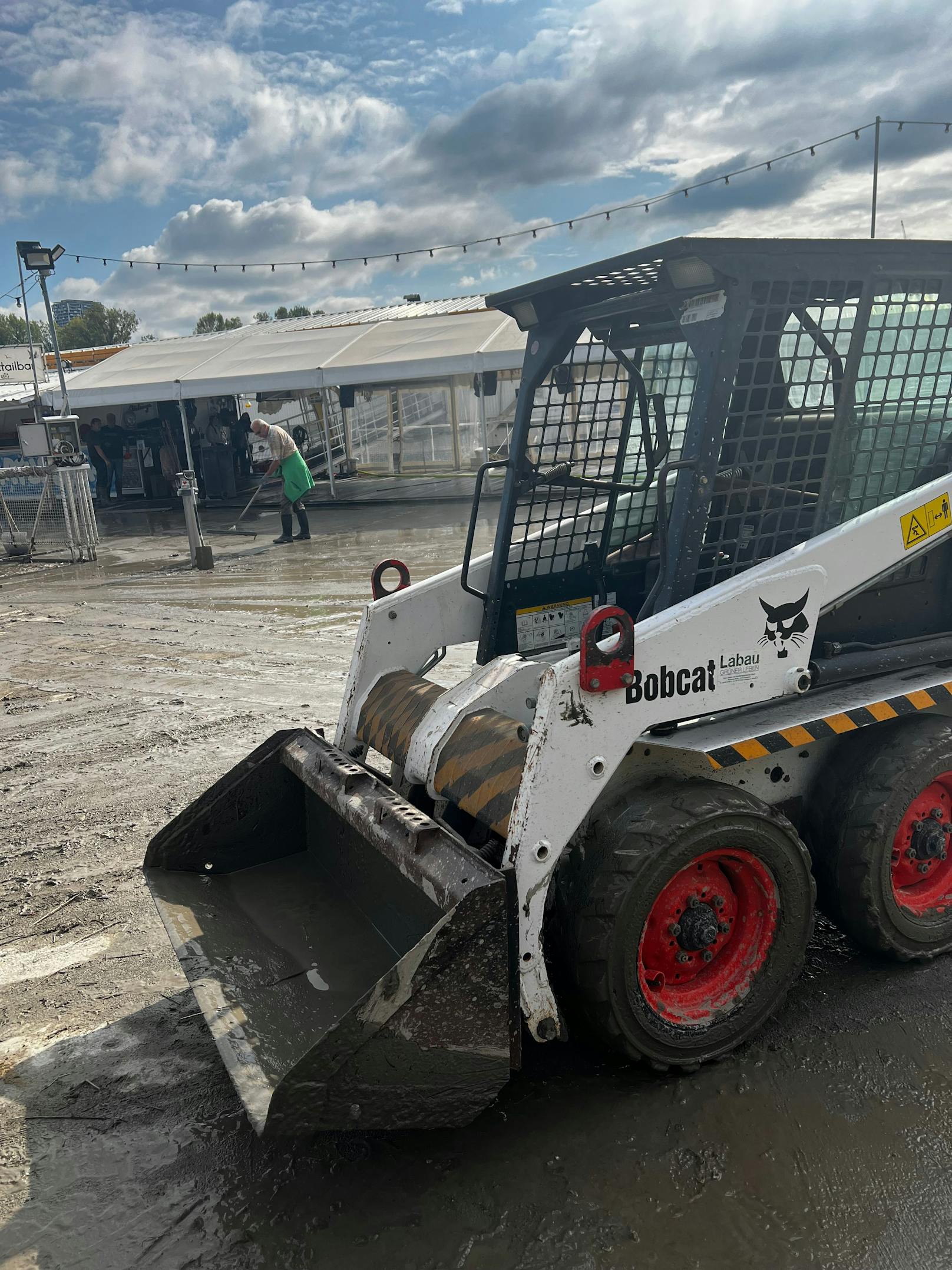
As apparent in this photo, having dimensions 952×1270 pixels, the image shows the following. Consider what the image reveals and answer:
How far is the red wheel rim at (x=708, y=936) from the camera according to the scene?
287 centimetres

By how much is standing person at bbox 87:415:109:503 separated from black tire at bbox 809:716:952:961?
21966 millimetres

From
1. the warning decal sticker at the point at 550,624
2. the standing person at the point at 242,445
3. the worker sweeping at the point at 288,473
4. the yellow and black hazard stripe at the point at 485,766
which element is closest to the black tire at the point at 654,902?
the yellow and black hazard stripe at the point at 485,766

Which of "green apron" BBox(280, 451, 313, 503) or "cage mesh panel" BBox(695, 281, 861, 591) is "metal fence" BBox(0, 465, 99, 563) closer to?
"green apron" BBox(280, 451, 313, 503)

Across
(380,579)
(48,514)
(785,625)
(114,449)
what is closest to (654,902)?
(785,625)

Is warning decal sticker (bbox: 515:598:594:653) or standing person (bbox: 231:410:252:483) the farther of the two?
standing person (bbox: 231:410:252:483)

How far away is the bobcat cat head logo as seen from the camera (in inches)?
117

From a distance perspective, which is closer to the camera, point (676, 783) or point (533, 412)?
point (676, 783)

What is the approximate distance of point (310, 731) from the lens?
3770mm

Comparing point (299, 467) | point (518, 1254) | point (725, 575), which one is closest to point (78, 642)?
point (299, 467)

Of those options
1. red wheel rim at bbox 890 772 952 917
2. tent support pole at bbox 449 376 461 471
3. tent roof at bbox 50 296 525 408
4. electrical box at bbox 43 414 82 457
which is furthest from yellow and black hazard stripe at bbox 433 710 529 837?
tent support pole at bbox 449 376 461 471

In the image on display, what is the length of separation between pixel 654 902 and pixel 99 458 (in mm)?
22628

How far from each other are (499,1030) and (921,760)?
1711 mm

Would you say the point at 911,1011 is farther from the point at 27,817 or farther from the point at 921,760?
the point at 27,817

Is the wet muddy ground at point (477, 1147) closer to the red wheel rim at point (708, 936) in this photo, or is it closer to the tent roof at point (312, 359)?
the red wheel rim at point (708, 936)
